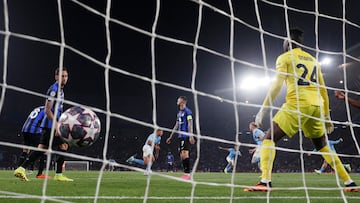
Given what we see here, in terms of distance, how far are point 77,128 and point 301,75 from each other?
265cm

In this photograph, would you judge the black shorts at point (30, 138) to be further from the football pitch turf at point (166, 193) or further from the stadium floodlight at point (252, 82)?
the stadium floodlight at point (252, 82)

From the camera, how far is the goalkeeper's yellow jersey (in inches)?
173

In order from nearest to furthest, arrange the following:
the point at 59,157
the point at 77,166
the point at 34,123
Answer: the point at 59,157, the point at 34,123, the point at 77,166

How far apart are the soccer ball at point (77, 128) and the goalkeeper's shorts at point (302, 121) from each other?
217 cm

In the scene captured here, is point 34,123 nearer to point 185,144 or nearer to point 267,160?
point 185,144

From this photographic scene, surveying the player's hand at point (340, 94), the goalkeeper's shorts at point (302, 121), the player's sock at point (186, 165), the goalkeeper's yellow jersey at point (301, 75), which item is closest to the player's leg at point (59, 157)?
the player's sock at point (186, 165)

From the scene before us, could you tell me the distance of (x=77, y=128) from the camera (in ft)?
15.3

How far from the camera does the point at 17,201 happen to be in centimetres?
A: 335

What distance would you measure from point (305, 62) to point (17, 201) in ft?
10.8

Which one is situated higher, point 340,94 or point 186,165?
point 340,94

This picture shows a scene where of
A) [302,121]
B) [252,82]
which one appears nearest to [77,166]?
[252,82]

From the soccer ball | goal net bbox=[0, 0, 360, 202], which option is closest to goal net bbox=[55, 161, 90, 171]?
goal net bbox=[0, 0, 360, 202]

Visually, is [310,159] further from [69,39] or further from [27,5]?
[27,5]

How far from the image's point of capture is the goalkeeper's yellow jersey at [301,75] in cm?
440
